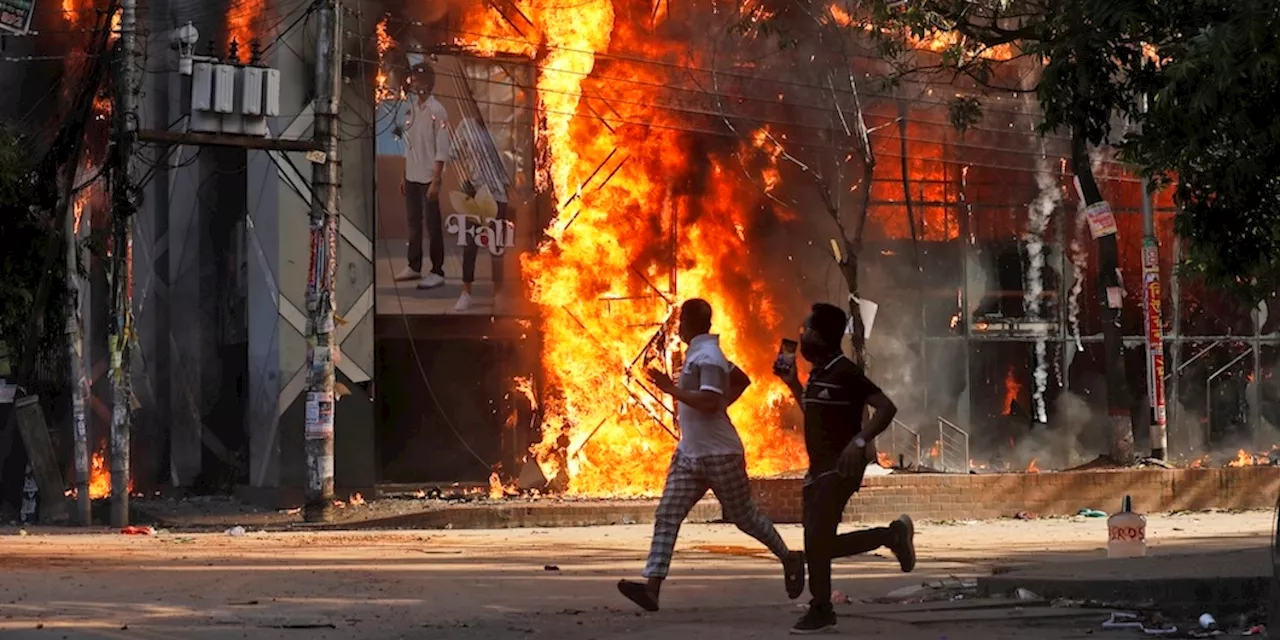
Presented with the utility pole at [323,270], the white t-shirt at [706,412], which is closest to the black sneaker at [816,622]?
the white t-shirt at [706,412]

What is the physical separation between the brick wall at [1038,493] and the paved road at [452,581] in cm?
151

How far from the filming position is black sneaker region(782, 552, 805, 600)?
35.0 feet

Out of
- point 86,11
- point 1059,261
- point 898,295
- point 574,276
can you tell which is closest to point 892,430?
point 898,295

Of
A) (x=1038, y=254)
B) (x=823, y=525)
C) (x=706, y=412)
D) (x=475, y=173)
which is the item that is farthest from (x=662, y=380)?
(x=1038, y=254)

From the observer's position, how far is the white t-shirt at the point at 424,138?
88.4ft

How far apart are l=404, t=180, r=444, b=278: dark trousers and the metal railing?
371 inches

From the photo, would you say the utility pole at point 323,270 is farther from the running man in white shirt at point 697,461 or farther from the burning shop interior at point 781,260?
the running man in white shirt at point 697,461

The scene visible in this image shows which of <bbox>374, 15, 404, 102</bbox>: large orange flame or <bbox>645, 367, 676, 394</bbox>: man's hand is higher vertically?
<bbox>374, 15, 404, 102</bbox>: large orange flame

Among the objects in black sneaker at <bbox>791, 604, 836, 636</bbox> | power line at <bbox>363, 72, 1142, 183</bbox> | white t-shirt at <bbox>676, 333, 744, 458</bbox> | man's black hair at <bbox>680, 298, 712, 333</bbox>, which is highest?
power line at <bbox>363, 72, 1142, 183</bbox>

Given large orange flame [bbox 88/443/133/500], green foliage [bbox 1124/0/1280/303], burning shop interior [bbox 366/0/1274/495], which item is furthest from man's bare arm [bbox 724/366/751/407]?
large orange flame [bbox 88/443/133/500]

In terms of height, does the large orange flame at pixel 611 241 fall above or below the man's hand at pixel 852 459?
above

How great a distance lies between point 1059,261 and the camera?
1265 inches

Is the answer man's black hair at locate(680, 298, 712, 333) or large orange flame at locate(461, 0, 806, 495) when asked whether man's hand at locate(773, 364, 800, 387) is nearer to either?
man's black hair at locate(680, 298, 712, 333)

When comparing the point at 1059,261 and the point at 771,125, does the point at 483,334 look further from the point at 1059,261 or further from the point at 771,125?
the point at 1059,261
